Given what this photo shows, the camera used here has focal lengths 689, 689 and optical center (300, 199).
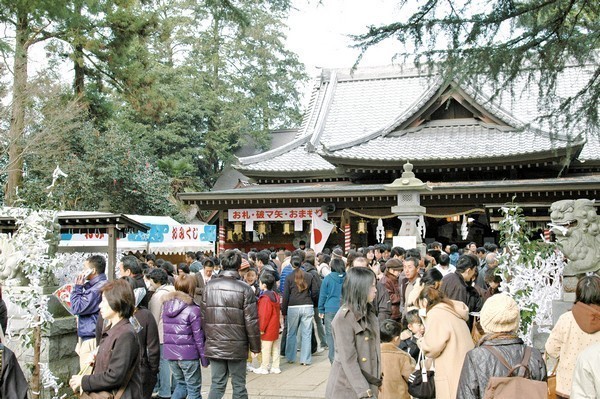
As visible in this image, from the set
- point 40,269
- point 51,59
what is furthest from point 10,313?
point 51,59

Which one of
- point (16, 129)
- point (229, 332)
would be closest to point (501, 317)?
point (229, 332)

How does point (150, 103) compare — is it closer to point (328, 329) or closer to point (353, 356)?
point (328, 329)

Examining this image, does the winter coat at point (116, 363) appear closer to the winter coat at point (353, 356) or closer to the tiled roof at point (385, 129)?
the winter coat at point (353, 356)

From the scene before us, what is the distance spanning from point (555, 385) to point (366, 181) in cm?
1690

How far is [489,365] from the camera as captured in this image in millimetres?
3838

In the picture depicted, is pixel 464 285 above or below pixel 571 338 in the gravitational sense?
above

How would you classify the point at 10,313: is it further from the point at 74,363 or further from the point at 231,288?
the point at 231,288

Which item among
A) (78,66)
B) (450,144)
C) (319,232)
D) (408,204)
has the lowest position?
(319,232)

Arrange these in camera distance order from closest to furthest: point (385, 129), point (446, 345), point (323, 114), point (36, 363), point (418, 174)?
point (446, 345) < point (36, 363) < point (418, 174) < point (385, 129) < point (323, 114)

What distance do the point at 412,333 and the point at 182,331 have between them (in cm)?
235

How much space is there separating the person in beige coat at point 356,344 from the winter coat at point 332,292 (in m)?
4.61

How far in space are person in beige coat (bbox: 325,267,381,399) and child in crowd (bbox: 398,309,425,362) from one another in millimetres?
1362

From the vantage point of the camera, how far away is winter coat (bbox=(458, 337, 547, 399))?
381 cm

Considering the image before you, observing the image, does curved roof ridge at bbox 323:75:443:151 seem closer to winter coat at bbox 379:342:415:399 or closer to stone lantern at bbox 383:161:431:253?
stone lantern at bbox 383:161:431:253
